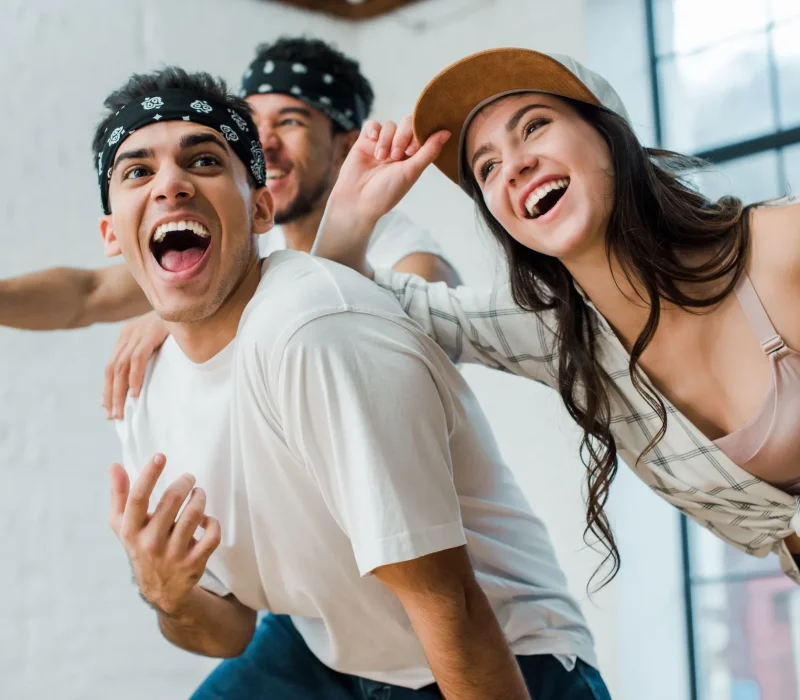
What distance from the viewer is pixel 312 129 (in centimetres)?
252

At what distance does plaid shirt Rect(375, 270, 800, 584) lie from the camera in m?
1.58

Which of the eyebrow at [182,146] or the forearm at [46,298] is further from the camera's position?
the forearm at [46,298]

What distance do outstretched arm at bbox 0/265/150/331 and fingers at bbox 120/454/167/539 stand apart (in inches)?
20.9

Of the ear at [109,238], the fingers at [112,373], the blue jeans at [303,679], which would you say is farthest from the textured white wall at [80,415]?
the ear at [109,238]

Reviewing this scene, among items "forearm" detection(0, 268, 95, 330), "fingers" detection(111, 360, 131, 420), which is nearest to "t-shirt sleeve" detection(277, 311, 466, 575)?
"fingers" detection(111, 360, 131, 420)

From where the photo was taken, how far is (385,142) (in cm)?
178

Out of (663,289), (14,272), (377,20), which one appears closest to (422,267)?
(663,289)

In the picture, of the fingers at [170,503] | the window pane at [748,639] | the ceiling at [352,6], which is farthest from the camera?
the ceiling at [352,6]

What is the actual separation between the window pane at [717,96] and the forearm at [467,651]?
9.22 ft

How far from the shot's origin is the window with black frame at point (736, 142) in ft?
11.4

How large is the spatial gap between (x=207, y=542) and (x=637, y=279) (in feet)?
2.45

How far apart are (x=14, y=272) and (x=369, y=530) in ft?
7.74

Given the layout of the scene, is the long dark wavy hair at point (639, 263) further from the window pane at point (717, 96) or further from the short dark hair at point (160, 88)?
the window pane at point (717, 96)

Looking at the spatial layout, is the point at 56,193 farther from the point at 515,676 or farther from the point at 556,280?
the point at 515,676
